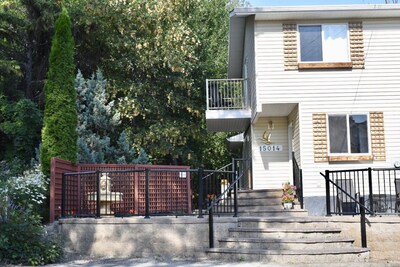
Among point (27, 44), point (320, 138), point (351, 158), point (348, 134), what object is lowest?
point (351, 158)

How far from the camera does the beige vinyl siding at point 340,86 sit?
51.7 ft

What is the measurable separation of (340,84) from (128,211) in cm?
741

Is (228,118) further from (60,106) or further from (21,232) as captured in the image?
(21,232)

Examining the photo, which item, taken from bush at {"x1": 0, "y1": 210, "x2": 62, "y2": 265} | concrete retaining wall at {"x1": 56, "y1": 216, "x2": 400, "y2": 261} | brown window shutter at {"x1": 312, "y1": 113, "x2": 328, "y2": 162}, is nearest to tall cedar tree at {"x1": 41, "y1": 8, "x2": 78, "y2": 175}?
concrete retaining wall at {"x1": 56, "y1": 216, "x2": 400, "y2": 261}

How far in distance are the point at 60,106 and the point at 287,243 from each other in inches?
312

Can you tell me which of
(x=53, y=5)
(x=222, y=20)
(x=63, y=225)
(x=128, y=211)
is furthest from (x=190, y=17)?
(x=63, y=225)

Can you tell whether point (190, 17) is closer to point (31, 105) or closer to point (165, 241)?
point (31, 105)

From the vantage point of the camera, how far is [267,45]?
16188mm

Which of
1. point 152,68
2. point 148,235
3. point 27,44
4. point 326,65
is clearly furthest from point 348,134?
point 27,44

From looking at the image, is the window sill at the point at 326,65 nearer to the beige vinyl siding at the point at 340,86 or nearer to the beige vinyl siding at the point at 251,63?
the beige vinyl siding at the point at 340,86

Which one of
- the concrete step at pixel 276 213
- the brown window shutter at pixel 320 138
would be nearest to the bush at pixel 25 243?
the concrete step at pixel 276 213

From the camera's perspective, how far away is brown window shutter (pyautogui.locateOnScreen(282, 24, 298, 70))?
16000 mm

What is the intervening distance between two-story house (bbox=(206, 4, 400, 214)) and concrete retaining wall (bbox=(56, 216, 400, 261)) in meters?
4.33

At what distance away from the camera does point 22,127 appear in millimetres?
21016
